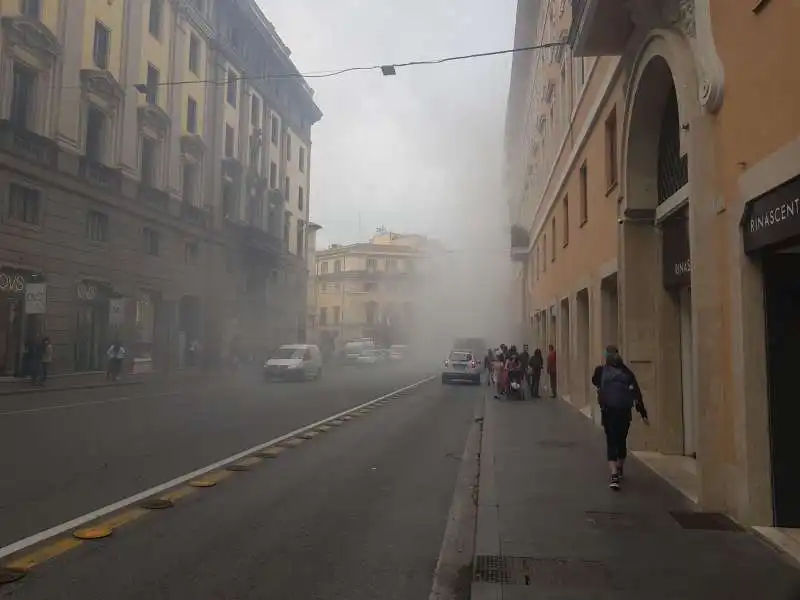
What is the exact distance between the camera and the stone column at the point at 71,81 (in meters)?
22.1

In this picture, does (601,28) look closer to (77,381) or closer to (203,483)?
(203,483)

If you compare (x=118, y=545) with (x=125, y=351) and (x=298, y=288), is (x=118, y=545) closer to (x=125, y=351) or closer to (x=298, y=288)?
(x=125, y=351)

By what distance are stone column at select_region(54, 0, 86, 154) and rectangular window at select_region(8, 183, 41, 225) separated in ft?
7.21

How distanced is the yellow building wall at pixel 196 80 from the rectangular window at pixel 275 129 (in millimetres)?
9332

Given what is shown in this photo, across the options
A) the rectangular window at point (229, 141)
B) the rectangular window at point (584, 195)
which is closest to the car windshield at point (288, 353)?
the rectangular window at point (229, 141)

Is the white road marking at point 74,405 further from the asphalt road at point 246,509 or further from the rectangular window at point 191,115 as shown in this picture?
the rectangular window at point 191,115

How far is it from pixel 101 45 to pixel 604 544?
84.0 feet

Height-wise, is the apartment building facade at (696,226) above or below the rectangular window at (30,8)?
below

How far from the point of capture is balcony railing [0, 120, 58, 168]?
64.4 ft

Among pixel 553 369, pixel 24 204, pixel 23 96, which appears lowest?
pixel 553 369

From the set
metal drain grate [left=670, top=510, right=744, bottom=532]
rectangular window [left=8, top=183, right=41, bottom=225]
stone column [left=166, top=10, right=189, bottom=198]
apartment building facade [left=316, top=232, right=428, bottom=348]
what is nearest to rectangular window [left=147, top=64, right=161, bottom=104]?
stone column [left=166, top=10, right=189, bottom=198]

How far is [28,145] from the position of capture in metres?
20.5

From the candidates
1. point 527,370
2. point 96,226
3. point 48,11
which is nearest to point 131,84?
point 48,11

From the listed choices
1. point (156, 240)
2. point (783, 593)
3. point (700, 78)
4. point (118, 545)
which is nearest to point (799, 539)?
point (783, 593)
